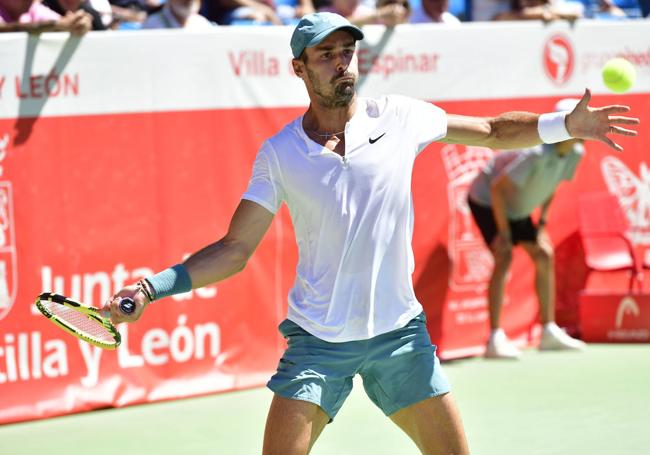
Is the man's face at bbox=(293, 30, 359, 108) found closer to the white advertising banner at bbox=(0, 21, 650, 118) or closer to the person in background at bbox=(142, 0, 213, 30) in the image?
the white advertising banner at bbox=(0, 21, 650, 118)

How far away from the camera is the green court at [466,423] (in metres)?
6.07

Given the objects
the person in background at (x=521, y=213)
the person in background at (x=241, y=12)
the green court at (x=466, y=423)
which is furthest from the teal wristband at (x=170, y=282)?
the person in background at (x=241, y=12)

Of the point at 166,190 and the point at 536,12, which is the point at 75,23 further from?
the point at 536,12

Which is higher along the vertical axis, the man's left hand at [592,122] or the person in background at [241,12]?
Answer: the person in background at [241,12]

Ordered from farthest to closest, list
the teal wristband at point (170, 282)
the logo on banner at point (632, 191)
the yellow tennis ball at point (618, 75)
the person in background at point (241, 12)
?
1. the logo on banner at point (632, 191)
2. the person in background at point (241, 12)
3. the yellow tennis ball at point (618, 75)
4. the teal wristband at point (170, 282)

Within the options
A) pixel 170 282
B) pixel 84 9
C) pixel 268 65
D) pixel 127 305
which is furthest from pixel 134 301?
pixel 84 9

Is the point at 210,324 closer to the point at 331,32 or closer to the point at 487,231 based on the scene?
the point at 487,231

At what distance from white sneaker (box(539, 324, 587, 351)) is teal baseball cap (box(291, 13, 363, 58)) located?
15.9 feet

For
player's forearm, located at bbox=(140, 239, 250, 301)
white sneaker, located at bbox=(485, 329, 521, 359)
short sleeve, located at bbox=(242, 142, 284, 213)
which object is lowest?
white sneaker, located at bbox=(485, 329, 521, 359)

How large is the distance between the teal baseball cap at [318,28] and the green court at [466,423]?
253 centimetres

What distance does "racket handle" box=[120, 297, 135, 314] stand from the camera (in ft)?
12.3

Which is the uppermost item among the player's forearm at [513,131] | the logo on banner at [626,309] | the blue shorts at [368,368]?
the player's forearm at [513,131]

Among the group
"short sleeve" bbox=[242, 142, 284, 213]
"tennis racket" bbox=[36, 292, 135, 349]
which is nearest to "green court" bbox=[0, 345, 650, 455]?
"tennis racket" bbox=[36, 292, 135, 349]

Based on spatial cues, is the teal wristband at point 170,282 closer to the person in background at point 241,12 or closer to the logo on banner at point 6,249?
the logo on banner at point 6,249
